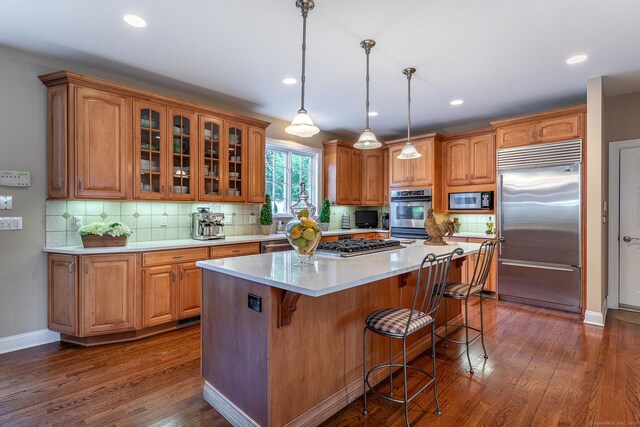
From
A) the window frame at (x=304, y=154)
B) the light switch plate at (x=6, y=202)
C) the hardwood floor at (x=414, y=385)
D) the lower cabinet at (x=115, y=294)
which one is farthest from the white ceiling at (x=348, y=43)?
the hardwood floor at (x=414, y=385)

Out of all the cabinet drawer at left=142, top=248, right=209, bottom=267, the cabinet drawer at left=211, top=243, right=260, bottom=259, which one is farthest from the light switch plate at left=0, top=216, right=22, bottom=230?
the cabinet drawer at left=211, top=243, right=260, bottom=259

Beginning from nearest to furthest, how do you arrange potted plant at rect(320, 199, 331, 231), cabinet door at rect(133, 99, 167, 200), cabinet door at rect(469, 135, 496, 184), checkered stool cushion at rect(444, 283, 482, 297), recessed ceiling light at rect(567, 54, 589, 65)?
checkered stool cushion at rect(444, 283, 482, 297) < recessed ceiling light at rect(567, 54, 589, 65) < cabinet door at rect(133, 99, 167, 200) < cabinet door at rect(469, 135, 496, 184) < potted plant at rect(320, 199, 331, 231)

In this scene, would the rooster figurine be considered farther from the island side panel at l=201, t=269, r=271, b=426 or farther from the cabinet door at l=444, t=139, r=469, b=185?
the cabinet door at l=444, t=139, r=469, b=185

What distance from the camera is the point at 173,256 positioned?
10.9 feet

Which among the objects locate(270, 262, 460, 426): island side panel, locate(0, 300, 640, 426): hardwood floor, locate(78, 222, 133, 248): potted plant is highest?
locate(78, 222, 133, 248): potted plant

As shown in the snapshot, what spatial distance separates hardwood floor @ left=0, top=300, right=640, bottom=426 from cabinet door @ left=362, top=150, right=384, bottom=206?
3323mm

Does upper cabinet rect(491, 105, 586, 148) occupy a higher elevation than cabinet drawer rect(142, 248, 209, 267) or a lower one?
higher

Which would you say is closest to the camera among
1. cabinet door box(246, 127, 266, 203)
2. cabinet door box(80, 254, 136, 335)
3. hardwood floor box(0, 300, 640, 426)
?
hardwood floor box(0, 300, 640, 426)

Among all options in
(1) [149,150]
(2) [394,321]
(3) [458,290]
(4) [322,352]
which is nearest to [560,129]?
(3) [458,290]

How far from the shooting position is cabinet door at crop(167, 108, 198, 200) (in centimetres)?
358

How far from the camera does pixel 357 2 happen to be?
2221mm

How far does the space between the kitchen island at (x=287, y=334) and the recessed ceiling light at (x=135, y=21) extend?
1.88 metres

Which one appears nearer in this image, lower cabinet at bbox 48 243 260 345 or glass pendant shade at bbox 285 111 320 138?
glass pendant shade at bbox 285 111 320 138

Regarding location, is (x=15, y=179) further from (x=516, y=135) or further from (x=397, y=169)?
(x=516, y=135)
